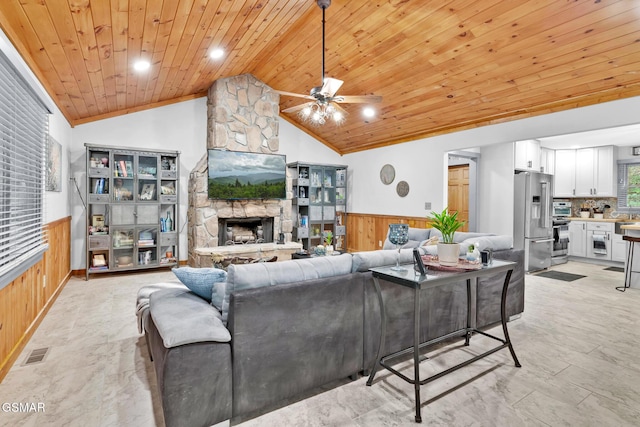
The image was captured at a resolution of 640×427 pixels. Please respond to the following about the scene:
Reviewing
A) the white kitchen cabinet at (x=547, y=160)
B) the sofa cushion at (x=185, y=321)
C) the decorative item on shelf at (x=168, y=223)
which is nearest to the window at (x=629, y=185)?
the white kitchen cabinet at (x=547, y=160)

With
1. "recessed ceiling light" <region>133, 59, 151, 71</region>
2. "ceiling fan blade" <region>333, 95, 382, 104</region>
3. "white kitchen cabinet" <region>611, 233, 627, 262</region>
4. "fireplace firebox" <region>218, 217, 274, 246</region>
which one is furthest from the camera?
"white kitchen cabinet" <region>611, 233, 627, 262</region>

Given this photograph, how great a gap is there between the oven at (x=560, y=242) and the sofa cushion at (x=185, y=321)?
6707 mm

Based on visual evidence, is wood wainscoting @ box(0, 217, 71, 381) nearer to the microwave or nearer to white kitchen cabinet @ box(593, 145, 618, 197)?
the microwave

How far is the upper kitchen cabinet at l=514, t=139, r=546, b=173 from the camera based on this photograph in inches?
232

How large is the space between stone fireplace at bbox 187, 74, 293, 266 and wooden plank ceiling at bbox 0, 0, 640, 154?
1.51 feet

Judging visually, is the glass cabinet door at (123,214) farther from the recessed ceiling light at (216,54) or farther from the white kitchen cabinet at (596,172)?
the white kitchen cabinet at (596,172)

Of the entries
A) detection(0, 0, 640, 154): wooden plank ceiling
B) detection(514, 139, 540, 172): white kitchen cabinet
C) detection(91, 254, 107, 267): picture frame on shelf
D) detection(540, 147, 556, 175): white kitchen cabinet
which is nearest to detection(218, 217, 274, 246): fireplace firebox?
detection(91, 254, 107, 267): picture frame on shelf

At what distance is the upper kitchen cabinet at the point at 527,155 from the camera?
5898mm

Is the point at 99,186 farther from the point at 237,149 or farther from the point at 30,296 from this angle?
the point at 30,296

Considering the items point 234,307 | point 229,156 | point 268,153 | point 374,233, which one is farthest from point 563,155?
point 234,307

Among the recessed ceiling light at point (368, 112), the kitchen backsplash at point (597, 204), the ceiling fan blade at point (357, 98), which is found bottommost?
the kitchen backsplash at point (597, 204)

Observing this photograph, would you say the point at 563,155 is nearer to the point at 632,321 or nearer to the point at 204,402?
the point at 632,321

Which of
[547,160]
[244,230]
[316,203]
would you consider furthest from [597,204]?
[244,230]

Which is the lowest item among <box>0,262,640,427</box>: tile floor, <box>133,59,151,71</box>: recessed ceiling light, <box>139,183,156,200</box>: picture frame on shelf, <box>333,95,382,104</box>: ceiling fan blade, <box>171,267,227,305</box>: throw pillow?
<box>0,262,640,427</box>: tile floor
